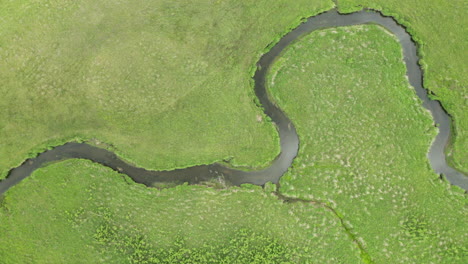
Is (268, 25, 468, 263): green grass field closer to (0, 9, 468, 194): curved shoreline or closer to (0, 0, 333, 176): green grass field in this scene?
(0, 9, 468, 194): curved shoreline

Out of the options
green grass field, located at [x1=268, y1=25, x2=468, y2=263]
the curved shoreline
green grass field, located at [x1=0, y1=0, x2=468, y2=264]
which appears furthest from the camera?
the curved shoreline

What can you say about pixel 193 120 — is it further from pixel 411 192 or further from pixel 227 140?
pixel 411 192

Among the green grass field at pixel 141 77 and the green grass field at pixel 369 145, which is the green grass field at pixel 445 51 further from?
the green grass field at pixel 141 77

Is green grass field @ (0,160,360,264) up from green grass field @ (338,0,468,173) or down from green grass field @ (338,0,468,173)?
down

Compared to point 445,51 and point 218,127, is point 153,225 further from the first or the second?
point 445,51

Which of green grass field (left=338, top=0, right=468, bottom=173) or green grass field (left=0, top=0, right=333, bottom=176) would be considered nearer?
green grass field (left=338, top=0, right=468, bottom=173)

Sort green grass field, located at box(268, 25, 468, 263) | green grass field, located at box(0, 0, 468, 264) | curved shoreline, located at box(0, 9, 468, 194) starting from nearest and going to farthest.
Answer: green grass field, located at box(268, 25, 468, 263), green grass field, located at box(0, 0, 468, 264), curved shoreline, located at box(0, 9, 468, 194)

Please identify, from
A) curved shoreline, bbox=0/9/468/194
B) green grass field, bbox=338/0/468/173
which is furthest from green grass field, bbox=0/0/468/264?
curved shoreline, bbox=0/9/468/194
